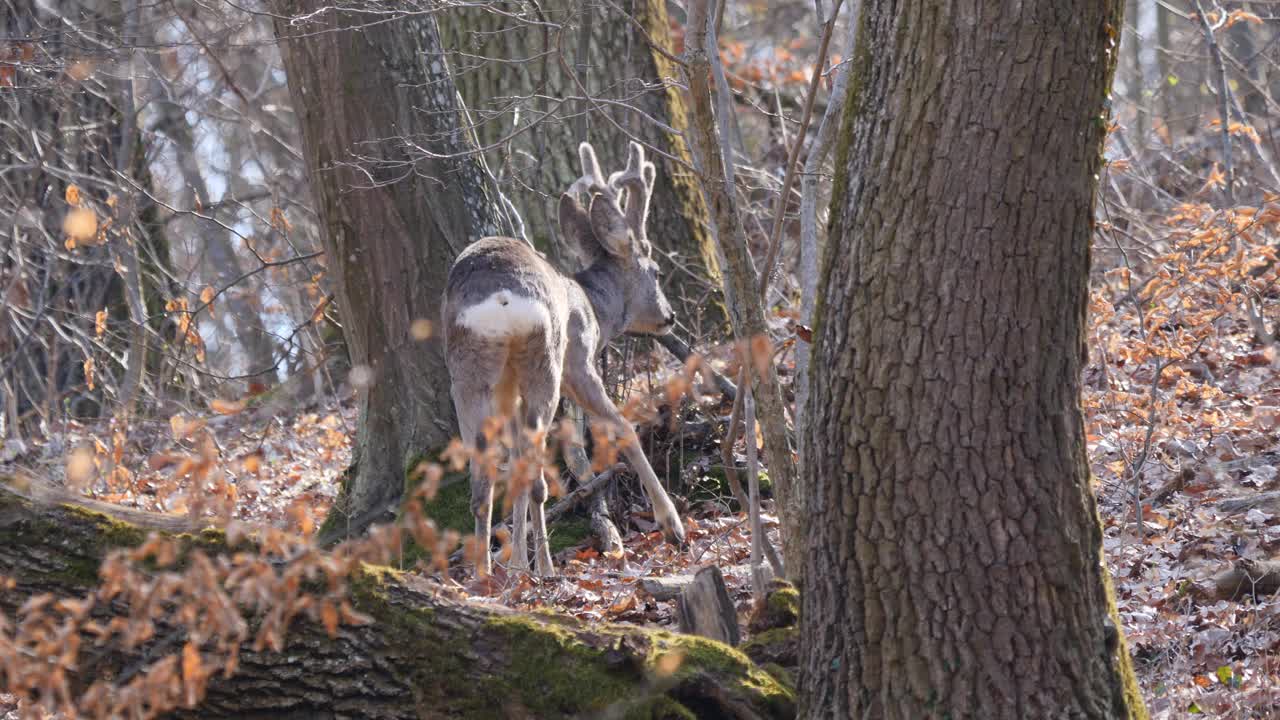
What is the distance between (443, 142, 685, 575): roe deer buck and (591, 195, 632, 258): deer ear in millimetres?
64

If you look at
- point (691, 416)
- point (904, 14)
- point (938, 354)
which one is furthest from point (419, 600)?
point (691, 416)

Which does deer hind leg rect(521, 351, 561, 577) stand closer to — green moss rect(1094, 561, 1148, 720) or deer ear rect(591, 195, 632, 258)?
deer ear rect(591, 195, 632, 258)

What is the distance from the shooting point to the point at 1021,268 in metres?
3.69

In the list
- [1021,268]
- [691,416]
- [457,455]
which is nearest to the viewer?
[457,455]

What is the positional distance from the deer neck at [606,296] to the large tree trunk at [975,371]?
4.70 metres

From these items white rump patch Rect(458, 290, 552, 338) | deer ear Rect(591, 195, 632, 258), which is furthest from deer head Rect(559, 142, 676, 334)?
white rump patch Rect(458, 290, 552, 338)

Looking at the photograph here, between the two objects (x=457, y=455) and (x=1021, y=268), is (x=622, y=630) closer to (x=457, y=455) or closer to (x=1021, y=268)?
(x=457, y=455)

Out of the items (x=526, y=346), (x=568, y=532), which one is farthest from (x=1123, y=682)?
(x=568, y=532)

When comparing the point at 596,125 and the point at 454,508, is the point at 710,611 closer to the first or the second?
the point at 454,508

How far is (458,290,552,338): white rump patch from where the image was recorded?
22.5ft

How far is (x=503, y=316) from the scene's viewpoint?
271 inches

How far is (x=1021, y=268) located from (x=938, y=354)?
333mm

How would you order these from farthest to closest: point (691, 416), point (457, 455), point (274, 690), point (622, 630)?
point (691, 416) → point (622, 630) → point (274, 690) → point (457, 455)

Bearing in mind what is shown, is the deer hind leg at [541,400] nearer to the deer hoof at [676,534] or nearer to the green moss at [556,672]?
the deer hoof at [676,534]
